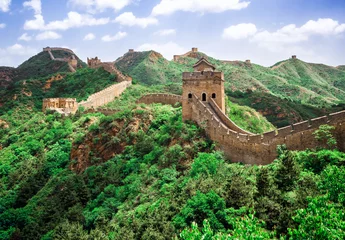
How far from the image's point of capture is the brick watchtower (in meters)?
33.3

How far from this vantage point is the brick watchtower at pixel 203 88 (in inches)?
1310

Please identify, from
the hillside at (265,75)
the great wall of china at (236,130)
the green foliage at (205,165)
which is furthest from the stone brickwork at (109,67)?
the green foliage at (205,165)

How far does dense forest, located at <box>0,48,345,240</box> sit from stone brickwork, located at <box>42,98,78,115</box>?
1.53m

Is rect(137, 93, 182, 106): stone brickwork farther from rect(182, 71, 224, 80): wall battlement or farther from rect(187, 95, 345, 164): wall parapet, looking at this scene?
rect(187, 95, 345, 164): wall parapet

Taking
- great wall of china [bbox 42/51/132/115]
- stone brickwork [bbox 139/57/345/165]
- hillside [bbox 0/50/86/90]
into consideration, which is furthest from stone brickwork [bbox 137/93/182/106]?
hillside [bbox 0/50/86/90]

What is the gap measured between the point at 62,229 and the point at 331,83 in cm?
11464

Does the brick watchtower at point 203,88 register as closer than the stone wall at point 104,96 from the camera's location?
Yes

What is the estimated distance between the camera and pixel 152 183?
94.5ft

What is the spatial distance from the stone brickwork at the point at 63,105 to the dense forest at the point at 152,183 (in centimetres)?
153

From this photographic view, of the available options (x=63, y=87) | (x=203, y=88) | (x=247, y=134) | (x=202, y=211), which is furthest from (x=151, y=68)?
(x=202, y=211)

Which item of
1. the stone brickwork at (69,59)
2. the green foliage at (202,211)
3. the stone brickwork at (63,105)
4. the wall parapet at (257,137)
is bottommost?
the green foliage at (202,211)

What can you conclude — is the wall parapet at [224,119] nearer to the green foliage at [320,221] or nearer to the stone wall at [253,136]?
the stone wall at [253,136]

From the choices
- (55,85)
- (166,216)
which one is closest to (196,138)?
(166,216)

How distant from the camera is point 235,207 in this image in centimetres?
1966
